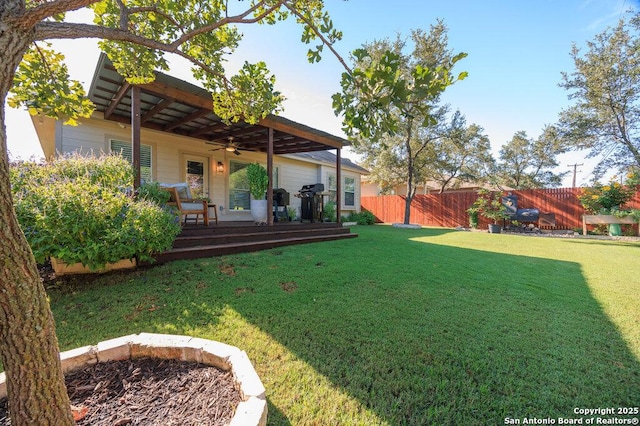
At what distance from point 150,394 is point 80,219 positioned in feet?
8.14

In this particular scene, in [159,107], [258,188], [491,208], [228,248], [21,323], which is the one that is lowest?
[228,248]

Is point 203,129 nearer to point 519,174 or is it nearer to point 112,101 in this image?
point 112,101

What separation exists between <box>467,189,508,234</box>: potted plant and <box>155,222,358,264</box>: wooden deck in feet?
25.1

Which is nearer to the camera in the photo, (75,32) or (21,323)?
(21,323)

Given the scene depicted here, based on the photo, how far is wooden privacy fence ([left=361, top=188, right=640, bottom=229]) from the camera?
35.0 feet

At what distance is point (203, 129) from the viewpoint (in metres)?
6.96

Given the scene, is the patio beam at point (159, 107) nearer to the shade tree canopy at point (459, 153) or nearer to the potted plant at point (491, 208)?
the potted plant at point (491, 208)

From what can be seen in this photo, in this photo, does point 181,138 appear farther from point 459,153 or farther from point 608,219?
point 459,153

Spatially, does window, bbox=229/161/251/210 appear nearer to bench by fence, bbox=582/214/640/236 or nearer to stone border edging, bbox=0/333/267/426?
stone border edging, bbox=0/333/267/426

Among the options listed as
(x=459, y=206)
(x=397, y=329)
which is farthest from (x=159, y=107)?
(x=459, y=206)

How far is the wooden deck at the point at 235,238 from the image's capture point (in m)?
4.38

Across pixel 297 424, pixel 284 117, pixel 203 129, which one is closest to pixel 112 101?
pixel 203 129

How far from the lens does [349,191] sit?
13797 mm

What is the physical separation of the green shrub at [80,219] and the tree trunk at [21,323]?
222 centimetres
